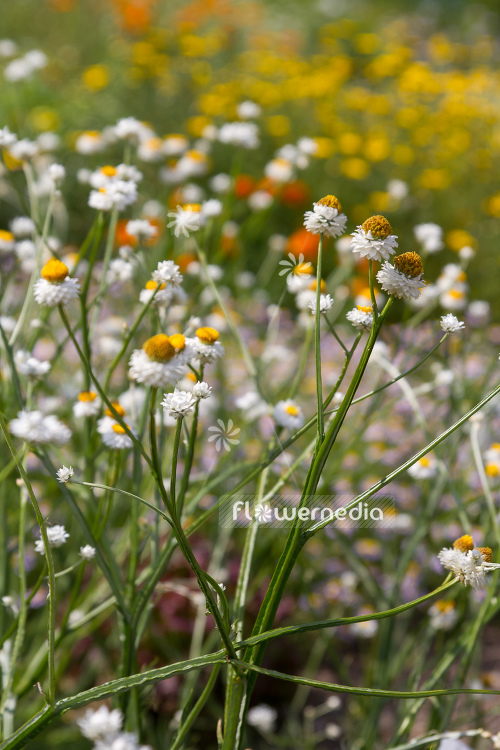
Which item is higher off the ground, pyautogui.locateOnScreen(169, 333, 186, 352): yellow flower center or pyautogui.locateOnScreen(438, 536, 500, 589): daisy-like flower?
pyautogui.locateOnScreen(169, 333, 186, 352): yellow flower center

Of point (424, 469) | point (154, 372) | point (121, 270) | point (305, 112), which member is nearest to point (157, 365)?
point (154, 372)

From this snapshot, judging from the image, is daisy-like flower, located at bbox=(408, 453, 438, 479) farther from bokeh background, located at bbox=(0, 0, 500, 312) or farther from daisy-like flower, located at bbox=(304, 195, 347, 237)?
bokeh background, located at bbox=(0, 0, 500, 312)

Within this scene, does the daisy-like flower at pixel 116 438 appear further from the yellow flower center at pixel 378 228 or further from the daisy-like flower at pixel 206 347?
the yellow flower center at pixel 378 228

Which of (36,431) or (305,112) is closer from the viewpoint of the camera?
(36,431)

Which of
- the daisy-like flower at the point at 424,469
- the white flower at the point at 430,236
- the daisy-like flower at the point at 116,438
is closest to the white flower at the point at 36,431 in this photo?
the daisy-like flower at the point at 116,438

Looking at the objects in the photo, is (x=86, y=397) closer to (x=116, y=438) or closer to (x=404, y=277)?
(x=116, y=438)

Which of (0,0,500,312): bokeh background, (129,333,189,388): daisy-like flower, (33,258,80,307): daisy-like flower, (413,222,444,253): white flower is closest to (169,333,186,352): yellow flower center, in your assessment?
(129,333,189,388): daisy-like flower
